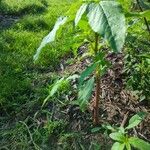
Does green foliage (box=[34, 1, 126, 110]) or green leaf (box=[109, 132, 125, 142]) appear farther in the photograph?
green leaf (box=[109, 132, 125, 142])

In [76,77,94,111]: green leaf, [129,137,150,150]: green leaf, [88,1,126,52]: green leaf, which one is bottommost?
[129,137,150,150]: green leaf

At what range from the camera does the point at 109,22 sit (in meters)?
1.77

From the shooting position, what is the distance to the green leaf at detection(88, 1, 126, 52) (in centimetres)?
169

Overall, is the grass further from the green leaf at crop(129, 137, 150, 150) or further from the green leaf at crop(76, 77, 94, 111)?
the green leaf at crop(129, 137, 150, 150)

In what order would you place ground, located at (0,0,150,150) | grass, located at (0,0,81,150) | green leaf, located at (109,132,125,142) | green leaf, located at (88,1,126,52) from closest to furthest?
green leaf, located at (88,1,126,52)
green leaf, located at (109,132,125,142)
ground, located at (0,0,150,150)
grass, located at (0,0,81,150)

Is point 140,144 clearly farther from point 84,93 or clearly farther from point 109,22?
point 109,22

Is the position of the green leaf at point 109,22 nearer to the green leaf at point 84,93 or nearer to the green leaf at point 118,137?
the green leaf at point 84,93

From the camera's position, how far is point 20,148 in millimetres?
2912

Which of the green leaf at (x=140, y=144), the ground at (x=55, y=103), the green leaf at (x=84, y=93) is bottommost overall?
the ground at (x=55, y=103)

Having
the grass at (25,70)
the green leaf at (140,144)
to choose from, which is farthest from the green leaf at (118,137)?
the grass at (25,70)

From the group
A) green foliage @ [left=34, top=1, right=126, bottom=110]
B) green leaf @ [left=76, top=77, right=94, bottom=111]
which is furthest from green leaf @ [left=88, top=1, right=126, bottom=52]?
green leaf @ [left=76, top=77, right=94, bottom=111]

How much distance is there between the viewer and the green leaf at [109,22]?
5.55ft

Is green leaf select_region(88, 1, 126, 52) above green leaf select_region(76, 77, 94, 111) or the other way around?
above

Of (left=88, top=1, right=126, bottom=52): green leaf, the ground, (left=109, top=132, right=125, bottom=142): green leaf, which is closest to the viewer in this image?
(left=88, top=1, right=126, bottom=52): green leaf
